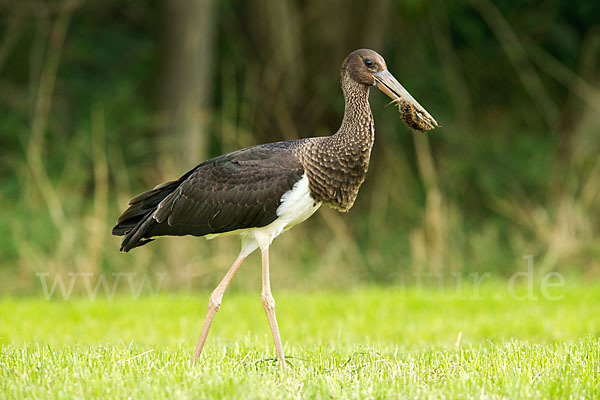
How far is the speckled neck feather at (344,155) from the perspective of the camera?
5.00 meters

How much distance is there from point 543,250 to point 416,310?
300cm

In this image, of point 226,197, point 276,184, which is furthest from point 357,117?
point 226,197

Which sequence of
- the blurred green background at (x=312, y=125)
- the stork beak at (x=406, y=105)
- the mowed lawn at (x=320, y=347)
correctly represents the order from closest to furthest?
the mowed lawn at (x=320, y=347) → the stork beak at (x=406, y=105) → the blurred green background at (x=312, y=125)

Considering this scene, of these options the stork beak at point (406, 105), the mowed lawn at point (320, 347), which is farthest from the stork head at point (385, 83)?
the mowed lawn at point (320, 347)

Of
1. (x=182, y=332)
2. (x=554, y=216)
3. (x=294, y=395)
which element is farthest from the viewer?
(x=554, y=216)

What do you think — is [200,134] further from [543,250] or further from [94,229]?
[543,250]

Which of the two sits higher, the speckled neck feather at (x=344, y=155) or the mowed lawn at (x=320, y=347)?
the speckled neck feather at (x=344, y=155)

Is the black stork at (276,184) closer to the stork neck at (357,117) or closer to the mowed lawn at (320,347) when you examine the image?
the stork neck at (357,117)

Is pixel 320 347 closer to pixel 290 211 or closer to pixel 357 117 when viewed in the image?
pixel 290 211

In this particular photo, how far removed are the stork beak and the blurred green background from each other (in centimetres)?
501

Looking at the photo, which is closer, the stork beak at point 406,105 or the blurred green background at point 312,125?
the stork beak at point 406,105

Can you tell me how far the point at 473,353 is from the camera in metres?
4.94

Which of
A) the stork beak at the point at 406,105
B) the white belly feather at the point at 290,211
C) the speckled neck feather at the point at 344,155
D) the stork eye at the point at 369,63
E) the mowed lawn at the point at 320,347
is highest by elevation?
the stork eye at the point at 369,63

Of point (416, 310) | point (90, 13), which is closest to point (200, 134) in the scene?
point (90, 13)
